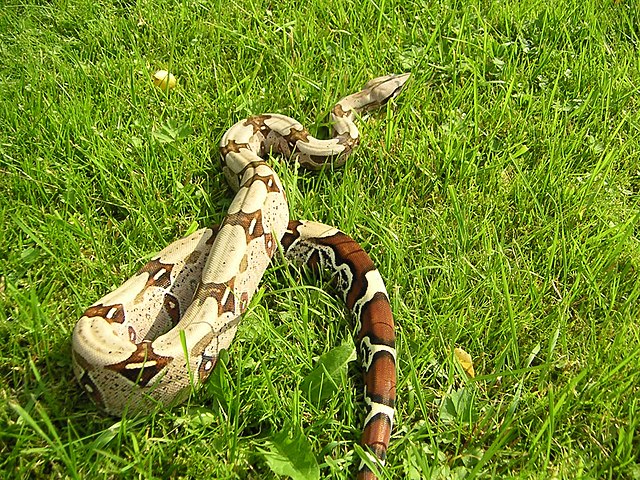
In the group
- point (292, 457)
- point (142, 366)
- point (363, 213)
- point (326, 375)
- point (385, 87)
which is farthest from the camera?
point (385, 87)

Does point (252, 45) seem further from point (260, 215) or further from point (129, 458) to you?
point (129, 458)

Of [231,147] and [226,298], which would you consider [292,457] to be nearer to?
[226,298]

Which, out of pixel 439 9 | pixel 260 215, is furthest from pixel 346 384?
pixel 439 9

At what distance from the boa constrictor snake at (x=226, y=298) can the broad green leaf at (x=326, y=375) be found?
0.74ft

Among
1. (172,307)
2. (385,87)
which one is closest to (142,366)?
(172,307)

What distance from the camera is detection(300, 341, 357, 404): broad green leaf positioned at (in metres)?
3.86

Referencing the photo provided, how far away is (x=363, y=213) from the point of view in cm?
509

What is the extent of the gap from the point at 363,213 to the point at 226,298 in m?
1.45

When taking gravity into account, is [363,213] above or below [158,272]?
below

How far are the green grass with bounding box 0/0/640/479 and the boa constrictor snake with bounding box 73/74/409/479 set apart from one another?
0.14 metres

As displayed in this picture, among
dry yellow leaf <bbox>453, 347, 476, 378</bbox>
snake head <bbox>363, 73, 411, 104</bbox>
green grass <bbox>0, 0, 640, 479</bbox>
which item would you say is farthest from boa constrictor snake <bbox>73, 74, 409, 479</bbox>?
snake head <bbox>363, 73, 411, 104</bbox>

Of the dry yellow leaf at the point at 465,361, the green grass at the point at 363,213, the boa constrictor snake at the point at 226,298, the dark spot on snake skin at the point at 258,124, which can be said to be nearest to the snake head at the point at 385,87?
the green grass at the point at 363,213

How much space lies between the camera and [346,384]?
3.89 metres

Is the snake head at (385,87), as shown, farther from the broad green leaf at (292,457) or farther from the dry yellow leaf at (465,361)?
the broad green leaf at (292,457)
